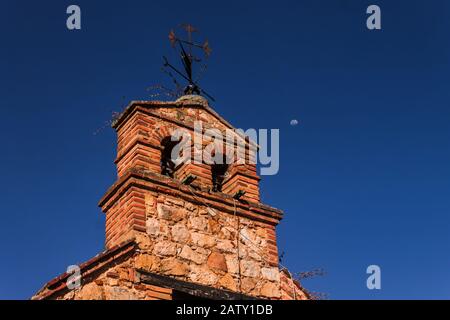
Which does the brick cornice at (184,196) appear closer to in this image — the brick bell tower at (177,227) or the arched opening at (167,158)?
the brick bell tower at (177,227)

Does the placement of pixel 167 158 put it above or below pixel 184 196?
above

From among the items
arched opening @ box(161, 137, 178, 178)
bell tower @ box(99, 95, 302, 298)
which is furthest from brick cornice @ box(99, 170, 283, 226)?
arched opening @ box(161, 137, 178, 178)

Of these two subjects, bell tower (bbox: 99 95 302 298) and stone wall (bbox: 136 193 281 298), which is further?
bell tower (bbox: 99 95 302 298)

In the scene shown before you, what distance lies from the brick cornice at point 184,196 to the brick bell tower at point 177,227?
11 millimetres

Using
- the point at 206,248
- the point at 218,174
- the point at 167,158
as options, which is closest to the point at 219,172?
the point at 218,174

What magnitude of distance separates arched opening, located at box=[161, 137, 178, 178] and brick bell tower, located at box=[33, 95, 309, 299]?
1cm

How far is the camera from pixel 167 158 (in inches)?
343

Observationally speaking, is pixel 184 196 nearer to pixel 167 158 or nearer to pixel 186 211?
pixel 186 211

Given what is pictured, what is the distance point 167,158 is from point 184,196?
851 millimetres

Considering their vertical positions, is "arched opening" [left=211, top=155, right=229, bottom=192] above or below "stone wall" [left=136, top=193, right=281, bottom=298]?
above

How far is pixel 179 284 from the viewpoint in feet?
24.0

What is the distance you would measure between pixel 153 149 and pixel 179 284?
171 centimetres

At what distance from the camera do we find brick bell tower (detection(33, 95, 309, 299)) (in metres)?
7.07

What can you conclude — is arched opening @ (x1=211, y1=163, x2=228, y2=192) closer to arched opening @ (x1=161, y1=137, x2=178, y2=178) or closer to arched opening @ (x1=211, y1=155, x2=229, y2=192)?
arched opening @ (x1=211, y1=155, x2=229, y2=192)
